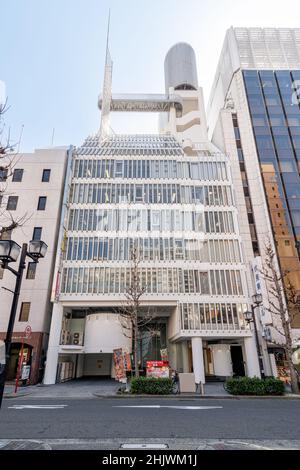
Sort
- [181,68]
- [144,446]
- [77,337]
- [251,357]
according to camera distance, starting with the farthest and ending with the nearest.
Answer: [181,68] < [77,337] < [251,357] < [144,446]

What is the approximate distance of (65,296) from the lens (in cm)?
2725

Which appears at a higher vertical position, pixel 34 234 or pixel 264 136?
pixel 264 136

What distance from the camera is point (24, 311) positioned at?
26.4m

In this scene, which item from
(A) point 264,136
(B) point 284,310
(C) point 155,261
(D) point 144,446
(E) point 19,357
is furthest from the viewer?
(A) point 264,136

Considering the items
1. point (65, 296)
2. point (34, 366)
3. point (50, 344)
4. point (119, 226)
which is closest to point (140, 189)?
point (119, 226)

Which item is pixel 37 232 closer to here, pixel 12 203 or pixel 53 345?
pixel 12 203

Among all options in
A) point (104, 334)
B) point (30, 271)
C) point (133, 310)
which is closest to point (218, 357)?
point (133, 310)

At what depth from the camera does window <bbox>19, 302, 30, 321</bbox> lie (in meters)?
26.1

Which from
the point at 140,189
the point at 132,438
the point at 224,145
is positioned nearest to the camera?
the point at 132,438

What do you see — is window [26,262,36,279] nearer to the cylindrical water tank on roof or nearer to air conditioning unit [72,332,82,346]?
air conditioning unit [72,332,82,346]

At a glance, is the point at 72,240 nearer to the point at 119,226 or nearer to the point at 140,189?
the point at 119,226

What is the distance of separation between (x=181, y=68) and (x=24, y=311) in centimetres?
6595

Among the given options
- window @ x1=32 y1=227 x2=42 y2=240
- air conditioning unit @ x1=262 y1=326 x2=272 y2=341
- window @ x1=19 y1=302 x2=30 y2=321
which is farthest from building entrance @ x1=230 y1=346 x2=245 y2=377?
window @ x1=32 y1=227 x2=42 y2=240
